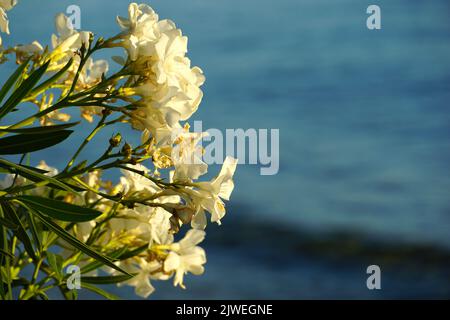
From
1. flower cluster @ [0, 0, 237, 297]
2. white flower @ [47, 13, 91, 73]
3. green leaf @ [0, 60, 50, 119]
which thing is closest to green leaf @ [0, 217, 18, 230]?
flower cluster @ [0, 0, 237, 297]

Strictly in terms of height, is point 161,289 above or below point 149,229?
above

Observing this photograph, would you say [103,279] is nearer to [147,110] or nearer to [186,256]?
[186,256]

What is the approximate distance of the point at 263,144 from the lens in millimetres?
1272

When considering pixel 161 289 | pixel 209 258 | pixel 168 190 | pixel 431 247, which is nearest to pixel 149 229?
pixel 168 190

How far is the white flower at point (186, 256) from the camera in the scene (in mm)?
1319

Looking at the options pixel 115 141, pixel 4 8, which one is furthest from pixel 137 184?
pixel 4 8

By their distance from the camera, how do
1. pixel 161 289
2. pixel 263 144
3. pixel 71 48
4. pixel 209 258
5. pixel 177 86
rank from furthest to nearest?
pixel 209 258 < pixel 161 289 < pixel 263 144 < pixel 71 48 < pixel 177 86

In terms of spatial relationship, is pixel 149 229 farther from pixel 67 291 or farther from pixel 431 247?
pixel 431 247

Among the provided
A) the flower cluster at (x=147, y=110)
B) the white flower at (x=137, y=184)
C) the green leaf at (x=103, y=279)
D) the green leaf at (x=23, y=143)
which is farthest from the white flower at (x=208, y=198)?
the green leaf at (x=103, y=279)

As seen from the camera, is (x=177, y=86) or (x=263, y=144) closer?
(x=177, y=86)

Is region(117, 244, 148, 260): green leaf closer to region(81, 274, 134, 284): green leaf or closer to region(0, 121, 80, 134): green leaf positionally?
region(81, 274, 134, 284): green leaf

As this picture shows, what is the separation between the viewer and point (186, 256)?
135 cm

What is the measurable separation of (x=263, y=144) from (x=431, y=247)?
377 cm
